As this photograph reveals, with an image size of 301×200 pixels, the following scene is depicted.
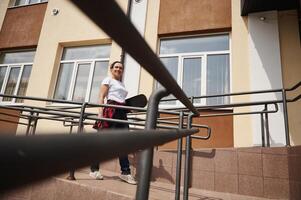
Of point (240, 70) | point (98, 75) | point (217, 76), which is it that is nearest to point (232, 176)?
point (240, 70)

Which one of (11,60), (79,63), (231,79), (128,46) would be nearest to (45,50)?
(79,63)

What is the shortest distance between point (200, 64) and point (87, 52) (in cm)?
300

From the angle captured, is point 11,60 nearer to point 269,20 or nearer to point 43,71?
point 43,71

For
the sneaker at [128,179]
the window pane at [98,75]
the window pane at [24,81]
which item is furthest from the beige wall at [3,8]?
the sneaker at [128,179]

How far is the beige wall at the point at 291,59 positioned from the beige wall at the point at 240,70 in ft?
2.10

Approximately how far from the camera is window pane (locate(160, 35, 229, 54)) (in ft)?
18.1

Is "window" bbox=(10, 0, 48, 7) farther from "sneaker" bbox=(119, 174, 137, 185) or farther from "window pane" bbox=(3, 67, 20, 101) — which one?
"sneaker" bbox=(119, 174, 137, 185)

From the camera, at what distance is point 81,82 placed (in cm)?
657

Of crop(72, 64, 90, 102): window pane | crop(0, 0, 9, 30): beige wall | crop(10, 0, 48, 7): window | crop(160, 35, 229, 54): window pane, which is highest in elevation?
crop(10, 0, 48, 7): window

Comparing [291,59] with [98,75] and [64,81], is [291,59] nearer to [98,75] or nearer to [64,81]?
[98,75]

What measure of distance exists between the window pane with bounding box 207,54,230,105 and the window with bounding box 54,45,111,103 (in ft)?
8.35

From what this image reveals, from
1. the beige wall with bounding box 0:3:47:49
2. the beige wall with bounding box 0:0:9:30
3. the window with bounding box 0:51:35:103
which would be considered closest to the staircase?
the window with bounding box 0:51:35:103

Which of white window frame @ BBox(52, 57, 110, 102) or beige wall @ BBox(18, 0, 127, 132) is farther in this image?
beige wall @ BBox(18, 0, 127, 132)

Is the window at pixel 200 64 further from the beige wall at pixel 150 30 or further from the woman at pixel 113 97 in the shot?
the woman at pixel 113 97
